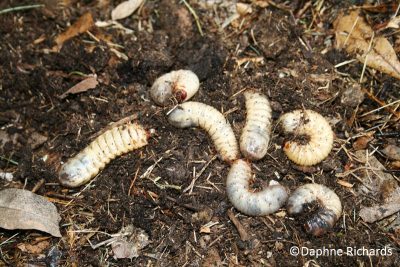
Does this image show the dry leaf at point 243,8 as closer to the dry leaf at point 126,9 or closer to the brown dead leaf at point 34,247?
the dry leaf at point 126,9

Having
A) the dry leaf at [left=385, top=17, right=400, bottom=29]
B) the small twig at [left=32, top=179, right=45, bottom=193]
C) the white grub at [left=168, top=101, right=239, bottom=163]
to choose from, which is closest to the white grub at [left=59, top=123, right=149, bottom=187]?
the small twig at [left=32, top=179, right=45, bottom=193]

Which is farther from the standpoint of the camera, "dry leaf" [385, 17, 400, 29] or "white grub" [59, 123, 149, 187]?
"dry leaf" [385, 17, 400, 29]

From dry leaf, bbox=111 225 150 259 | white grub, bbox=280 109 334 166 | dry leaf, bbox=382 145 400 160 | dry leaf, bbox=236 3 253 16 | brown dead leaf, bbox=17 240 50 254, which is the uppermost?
dry leaf, bbox=236 3 253 16

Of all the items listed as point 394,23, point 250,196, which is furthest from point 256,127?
point 394,23

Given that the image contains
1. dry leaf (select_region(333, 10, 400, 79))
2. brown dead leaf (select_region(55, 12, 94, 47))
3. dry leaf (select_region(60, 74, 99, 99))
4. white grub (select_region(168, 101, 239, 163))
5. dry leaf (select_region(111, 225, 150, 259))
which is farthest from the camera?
brown dead leaf (select_region(55, 12, 94, 47))

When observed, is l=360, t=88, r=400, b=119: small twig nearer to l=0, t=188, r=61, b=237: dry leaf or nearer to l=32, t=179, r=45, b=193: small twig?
l=0, t=188, r=61, b=237: dry leaf

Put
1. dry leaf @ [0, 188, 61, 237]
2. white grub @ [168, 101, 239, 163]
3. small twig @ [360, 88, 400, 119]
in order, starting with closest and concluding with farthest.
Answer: dry leaf @ [0, 188, 61, 237] → white grub @ [168, 101, 239, 163] → small twig @ [360, 88, 400, 119]

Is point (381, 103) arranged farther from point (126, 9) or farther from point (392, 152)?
point (126, 9)

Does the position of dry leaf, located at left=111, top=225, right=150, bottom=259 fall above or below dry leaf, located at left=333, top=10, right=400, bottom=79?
below
